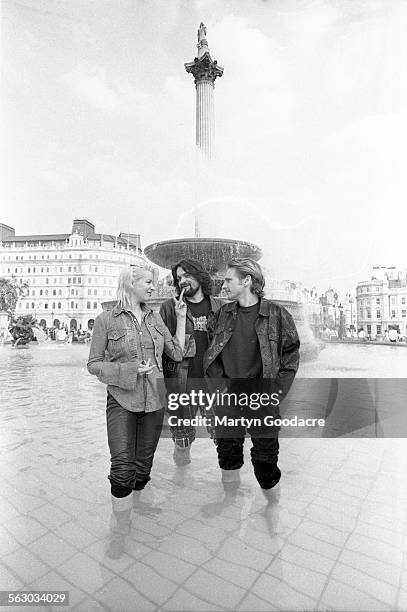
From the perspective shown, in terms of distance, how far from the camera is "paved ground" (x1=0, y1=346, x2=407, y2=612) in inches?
69.3

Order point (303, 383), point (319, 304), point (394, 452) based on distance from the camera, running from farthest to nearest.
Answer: point (319, 304)
point (394, 452)
point (303, 383)

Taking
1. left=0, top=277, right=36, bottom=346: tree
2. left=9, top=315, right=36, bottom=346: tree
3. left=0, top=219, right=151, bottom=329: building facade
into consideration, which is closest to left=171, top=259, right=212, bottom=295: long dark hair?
left=0, top=219, right=151, bottom=329: building facade

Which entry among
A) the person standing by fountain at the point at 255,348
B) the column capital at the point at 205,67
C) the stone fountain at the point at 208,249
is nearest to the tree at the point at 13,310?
the stone fountain at the point at 208,249

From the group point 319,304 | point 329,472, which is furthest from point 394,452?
point 319,304

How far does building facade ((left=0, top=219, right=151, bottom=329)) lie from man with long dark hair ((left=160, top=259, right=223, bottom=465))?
120 centimetres

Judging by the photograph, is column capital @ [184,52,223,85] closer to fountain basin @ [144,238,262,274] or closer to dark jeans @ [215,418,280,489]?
fountain basin @ [144,238,262,274]

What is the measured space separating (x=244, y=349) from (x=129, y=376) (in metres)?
0.67

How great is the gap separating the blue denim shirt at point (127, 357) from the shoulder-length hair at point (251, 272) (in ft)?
1.89

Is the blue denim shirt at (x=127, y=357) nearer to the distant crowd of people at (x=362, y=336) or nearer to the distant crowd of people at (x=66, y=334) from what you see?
the distant crowd of people at (x=66, y=334)

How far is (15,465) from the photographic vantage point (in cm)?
296

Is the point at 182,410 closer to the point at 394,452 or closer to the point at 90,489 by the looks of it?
the point at 90,489

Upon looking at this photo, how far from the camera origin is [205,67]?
3617 millimetres

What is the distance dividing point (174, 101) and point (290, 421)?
300 centimetres

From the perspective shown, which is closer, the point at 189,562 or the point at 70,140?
the point at 189,562
